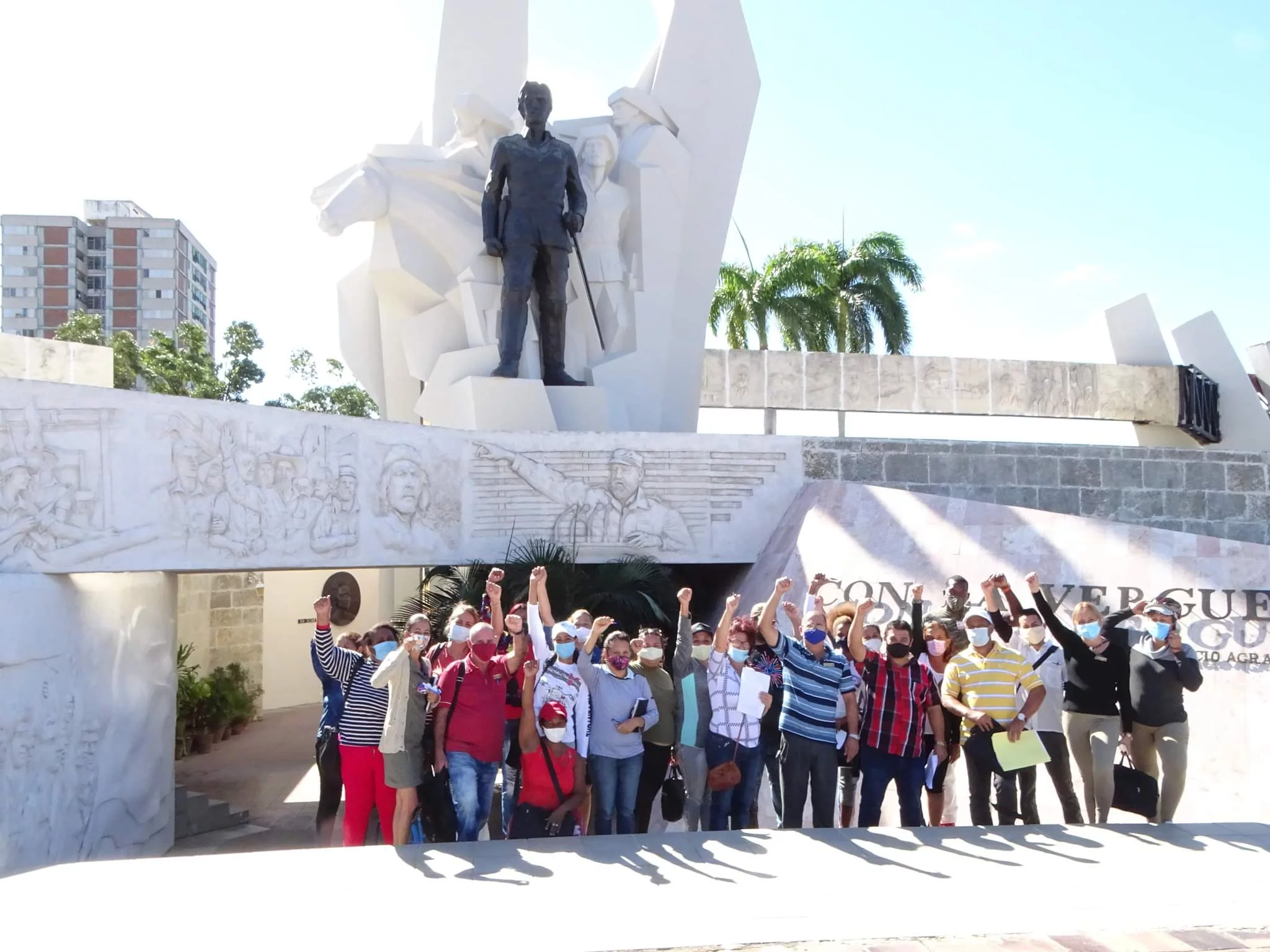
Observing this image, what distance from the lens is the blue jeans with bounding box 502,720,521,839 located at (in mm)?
5102

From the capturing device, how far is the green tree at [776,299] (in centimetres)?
2462

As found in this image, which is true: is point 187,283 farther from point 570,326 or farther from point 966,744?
point 966,744

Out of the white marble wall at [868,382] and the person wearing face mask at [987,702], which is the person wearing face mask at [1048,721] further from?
the white marble wall at [868,382]

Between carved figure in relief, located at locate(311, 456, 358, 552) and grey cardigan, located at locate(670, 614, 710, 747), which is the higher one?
carved figure in relief, located at locate(311, 456, 358, 552)

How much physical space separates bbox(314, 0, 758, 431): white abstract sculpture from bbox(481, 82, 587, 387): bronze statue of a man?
434 mm

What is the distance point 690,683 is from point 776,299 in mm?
20326

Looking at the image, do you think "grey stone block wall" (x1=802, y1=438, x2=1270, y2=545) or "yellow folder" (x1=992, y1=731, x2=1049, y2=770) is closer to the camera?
"yellow folder" (x1=992, y1=731, x2=1049, y2=770)

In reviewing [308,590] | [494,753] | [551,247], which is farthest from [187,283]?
[494,753]

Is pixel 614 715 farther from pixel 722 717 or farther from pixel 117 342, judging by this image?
pixel 117 342

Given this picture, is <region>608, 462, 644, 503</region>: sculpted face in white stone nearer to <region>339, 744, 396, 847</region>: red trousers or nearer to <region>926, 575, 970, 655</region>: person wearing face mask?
<region>926, 575, 970, 655</region>: person wearing face mask

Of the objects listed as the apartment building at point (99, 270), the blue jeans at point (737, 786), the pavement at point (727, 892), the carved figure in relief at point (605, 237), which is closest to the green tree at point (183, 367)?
the carved figure in relief at point (605, 237)

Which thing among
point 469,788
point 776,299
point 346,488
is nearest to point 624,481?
point 346,488

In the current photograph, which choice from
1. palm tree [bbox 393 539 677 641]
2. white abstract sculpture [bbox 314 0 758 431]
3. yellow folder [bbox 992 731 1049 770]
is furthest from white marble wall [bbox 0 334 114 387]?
yellow folder [bbox 992 731 1049 770]

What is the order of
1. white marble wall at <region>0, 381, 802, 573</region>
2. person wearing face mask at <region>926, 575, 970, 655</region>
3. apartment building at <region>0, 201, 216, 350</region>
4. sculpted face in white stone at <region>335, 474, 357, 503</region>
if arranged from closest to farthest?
person wearing face mask at <region>926, 575, 970, 655</region>, white marble wall at <region>0, 381, 802, 573</region>, sculpted face in white stone at <region>335, 474, 357, 503</region>, apartment building at <region>0, 201, 216, 350</region>
